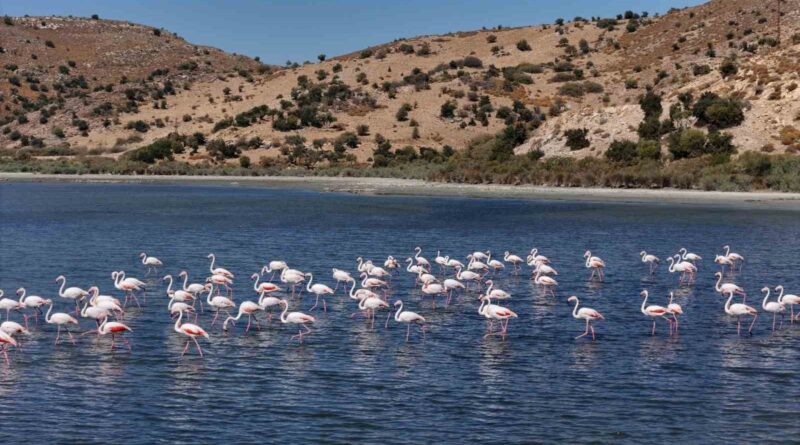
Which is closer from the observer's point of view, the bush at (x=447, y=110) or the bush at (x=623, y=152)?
the bush at (x=623, y=152)

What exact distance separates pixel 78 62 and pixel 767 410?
5829 inches

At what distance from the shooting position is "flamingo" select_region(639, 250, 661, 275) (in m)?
31.7

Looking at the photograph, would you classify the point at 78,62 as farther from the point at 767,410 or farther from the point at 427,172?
the point at 767,410

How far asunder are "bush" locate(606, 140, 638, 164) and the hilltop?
132 mm

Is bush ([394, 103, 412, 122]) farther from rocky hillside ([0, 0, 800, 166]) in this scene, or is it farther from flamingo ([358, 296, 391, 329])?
flamingo ([358, 296, 391, 329])

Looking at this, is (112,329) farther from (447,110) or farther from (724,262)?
(447,110)

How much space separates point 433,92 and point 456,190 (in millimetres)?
47255

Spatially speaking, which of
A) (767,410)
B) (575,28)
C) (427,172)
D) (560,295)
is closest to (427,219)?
(560,295)

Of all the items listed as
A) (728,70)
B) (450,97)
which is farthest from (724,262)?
(450,97)

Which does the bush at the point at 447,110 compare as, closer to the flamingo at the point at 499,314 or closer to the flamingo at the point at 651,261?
the flamingo at the point at 651,261

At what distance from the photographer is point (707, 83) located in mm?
83688

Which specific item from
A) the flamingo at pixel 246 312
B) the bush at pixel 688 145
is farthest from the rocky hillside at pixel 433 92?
the flamingo at pixel 246 312

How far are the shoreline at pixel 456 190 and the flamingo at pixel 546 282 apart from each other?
28113 millimetres

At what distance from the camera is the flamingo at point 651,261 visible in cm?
3172
